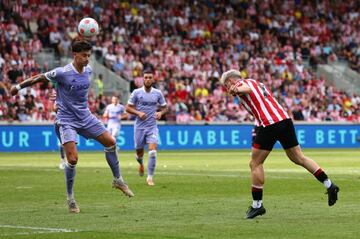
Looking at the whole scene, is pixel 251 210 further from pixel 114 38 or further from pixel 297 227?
pixel 114 38

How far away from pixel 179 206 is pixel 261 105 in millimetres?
2517

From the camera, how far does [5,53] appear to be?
142 feet

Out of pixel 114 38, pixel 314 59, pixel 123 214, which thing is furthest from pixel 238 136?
pixel 123 214

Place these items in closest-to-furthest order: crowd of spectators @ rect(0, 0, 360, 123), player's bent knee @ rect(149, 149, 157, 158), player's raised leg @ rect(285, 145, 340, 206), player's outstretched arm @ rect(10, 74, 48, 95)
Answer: player's raised leg @ rect(285, 145, 340, 206), player's outstretched arm @ rect(10, 74, 48, 95), player's bent knee @ rect(149, 149, 157, 158), crowd of spectators @ rect(0, 0, 360, 123)

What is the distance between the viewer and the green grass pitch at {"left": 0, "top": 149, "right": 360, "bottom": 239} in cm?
1243

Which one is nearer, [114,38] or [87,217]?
[87,217]

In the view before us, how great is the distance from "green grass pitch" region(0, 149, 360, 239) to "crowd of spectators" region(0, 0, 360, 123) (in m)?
18.1

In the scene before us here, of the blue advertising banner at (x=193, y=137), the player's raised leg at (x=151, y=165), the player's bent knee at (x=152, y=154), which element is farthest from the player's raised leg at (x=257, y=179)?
the blue advertising banner at (x=193, y=137)

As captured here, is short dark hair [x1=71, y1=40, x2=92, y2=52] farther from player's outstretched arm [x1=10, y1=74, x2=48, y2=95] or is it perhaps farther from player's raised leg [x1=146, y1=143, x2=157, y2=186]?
player's raised leg [x1=146, y1=143, x2=157, y2=186]

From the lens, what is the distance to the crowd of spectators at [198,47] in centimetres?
4459

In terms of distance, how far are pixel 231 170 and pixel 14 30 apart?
2056 centimetres

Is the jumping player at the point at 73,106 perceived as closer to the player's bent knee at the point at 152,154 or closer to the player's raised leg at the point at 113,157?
the player's raised leg at the point at 113,157

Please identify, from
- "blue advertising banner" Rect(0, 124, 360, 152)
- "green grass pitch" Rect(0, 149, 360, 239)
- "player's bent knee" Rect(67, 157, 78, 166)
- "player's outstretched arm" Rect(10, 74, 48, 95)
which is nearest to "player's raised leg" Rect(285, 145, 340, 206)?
"green grass pitch" Rect(0, 149, 360, 239)

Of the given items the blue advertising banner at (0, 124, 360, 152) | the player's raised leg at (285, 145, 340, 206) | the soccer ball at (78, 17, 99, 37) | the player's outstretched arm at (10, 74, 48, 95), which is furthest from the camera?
the blue advertising banner at (0, 124, 360, 152)
